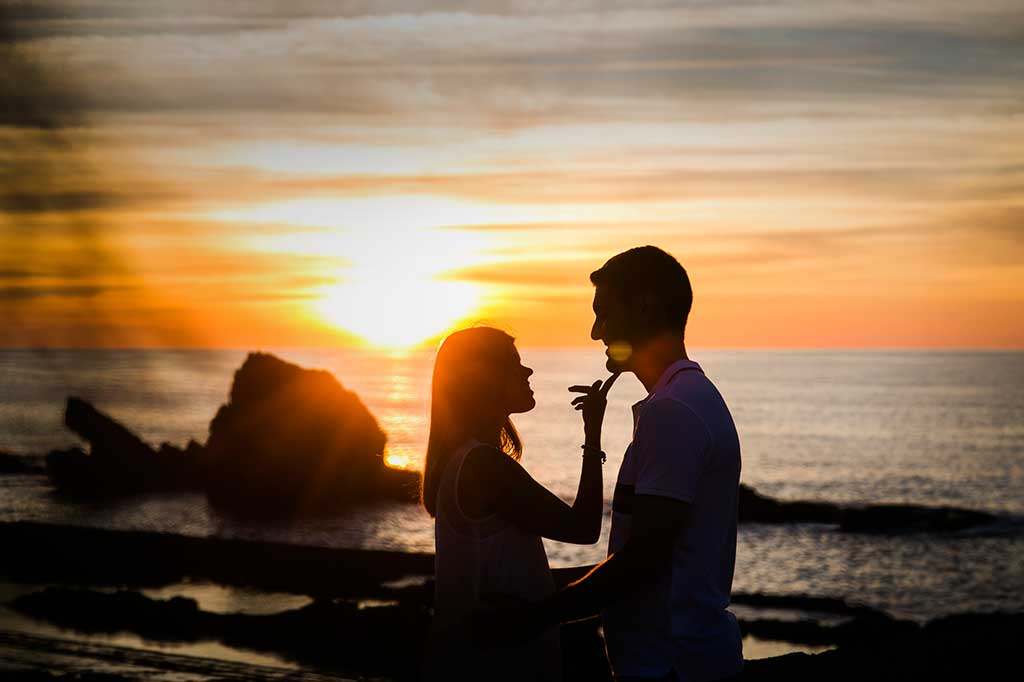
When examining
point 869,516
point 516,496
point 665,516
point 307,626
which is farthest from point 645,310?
point 869,516

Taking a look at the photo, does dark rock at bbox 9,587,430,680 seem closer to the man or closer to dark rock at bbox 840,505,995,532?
the man

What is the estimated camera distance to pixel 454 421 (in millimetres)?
3475

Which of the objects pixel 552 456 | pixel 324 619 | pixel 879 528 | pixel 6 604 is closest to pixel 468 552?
pixel 324 619

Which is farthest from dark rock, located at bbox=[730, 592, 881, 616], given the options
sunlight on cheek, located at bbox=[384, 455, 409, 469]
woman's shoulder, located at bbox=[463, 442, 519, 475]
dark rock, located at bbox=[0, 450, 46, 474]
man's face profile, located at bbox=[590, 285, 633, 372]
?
dark rock, located at bbox=[0, 450, 46, 474]

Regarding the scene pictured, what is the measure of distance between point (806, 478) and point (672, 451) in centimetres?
6180

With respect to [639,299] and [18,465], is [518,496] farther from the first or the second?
[18,465]

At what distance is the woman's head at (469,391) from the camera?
348 cm

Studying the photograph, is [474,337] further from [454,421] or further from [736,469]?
[736,469]

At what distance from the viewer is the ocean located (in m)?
30.4

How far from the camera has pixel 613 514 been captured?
10.5ft

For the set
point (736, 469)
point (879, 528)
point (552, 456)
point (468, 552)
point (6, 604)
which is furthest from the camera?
point (552, 456)

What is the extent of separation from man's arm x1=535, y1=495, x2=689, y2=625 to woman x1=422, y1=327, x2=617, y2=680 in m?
0.35

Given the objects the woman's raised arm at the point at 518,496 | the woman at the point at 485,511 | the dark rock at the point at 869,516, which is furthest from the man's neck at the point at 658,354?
the dark rock at the point at 869,516

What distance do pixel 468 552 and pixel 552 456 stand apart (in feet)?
226
